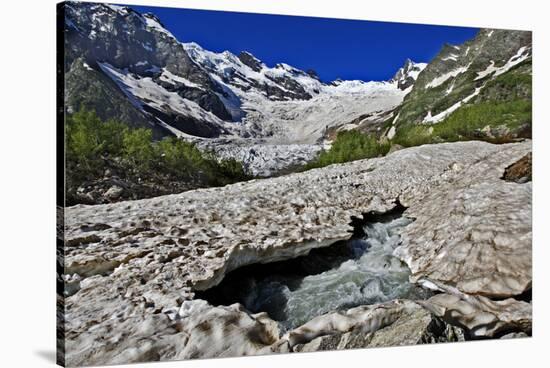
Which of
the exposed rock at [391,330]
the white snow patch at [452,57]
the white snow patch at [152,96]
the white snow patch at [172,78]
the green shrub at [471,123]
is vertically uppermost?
the white snow patch at [452,57]

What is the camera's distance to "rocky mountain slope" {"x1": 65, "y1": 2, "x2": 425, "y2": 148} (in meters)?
5.34

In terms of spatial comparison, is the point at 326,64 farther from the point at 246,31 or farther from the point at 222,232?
the point at 222,232

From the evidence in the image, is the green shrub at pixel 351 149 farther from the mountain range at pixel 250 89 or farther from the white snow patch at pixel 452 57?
the white snow patch at pixel 452 57

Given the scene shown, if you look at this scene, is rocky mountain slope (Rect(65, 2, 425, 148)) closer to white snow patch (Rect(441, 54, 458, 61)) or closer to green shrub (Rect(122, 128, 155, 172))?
green shrub (Rect(122, 128, 155, 172))

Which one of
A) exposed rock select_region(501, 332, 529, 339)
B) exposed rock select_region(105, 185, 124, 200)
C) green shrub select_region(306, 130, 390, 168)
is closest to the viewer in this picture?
exposed rock select_region(105, 185, 124, 200)

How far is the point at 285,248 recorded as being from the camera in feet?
20.0

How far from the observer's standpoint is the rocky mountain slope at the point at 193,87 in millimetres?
5340

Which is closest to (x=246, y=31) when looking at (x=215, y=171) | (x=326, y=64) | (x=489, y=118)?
(x=326, y=64)

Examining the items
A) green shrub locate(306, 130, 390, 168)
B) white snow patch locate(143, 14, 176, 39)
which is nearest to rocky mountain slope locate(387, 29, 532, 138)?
green shrub locate(306, 130, 390, 168)

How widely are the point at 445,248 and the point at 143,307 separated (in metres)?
3.03

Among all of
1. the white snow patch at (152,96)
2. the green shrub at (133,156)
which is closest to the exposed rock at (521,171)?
the green shrub at (133,156)

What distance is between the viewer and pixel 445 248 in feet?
21.1

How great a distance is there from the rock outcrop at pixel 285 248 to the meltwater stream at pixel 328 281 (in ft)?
0.36

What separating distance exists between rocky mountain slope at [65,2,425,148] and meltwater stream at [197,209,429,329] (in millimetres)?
1167
